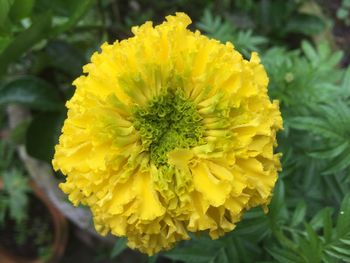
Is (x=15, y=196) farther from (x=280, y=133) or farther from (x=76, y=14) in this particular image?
(x=280, y=133)

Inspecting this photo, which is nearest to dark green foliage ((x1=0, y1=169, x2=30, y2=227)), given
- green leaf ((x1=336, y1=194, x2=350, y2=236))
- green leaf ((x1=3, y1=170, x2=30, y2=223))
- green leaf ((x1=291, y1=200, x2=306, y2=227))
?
green leaf ((x1=3, y1=170, x2=30, y2=223))

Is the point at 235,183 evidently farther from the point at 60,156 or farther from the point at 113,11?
→ the point at 113,11

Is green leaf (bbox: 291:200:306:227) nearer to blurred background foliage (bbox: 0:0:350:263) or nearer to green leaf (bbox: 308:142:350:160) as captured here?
blurred background foliage (bbox: 0:0:350:263)

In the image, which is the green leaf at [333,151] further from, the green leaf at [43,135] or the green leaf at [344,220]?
Answer: the green leaf at [43,135]

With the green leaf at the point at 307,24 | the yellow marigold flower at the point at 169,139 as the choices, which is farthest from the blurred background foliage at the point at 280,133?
the green leaf at the point at 307,24

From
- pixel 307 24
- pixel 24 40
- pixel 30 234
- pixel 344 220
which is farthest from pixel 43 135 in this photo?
pixel 307 24

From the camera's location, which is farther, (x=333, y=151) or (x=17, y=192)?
(x=17, y=192)
